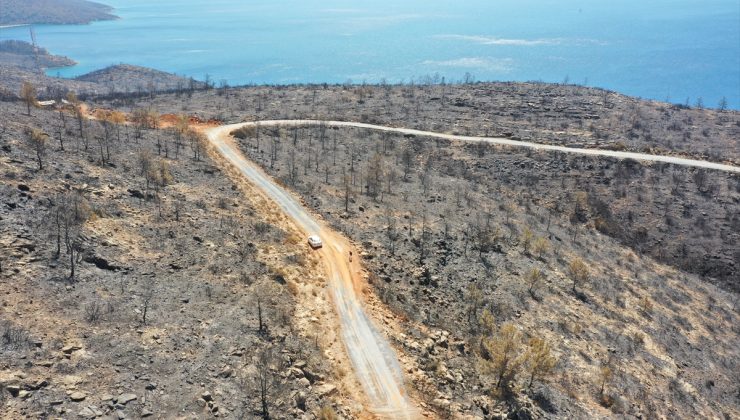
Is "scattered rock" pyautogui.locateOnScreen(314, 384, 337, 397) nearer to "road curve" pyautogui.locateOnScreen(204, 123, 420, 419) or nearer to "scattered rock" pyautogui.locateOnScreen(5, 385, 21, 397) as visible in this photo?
"road curve" pyautogui.locateOnScreen(204, 123, 420, 419)

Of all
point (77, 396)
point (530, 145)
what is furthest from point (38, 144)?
point (530, 145)

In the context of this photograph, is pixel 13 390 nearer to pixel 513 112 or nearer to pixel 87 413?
pixel 87 413

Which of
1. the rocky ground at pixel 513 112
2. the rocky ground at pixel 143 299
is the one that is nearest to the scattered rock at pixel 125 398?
the rocky ground at pixel 143 299

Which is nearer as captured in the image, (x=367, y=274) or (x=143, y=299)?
(x=143, y=299)

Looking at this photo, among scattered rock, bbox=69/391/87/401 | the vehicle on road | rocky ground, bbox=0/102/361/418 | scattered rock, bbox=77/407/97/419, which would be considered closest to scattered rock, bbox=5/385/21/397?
rocky ground, bbox=0/102/361/418

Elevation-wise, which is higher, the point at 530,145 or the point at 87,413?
the point at 530,145

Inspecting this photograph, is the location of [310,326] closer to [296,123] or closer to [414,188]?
[414,188]

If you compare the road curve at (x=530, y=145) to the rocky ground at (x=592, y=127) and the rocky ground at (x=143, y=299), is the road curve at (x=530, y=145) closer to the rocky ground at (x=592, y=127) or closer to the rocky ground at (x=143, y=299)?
the rocky ground at (x=592, y=127)
